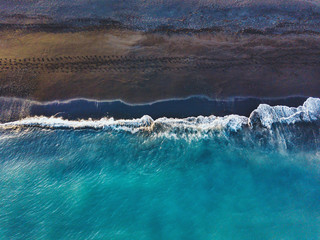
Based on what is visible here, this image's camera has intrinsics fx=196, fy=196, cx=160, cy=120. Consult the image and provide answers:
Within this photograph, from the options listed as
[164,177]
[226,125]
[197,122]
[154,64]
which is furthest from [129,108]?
[226,125]

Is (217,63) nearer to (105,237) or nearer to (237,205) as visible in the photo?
(237,205)

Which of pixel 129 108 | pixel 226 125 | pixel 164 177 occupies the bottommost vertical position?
pixel 164 177

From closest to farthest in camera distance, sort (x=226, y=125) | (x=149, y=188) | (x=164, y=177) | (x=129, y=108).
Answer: (x=149, y=188)
(x=164, y=177)
(x=226, y=125)
(x=129, y=108)

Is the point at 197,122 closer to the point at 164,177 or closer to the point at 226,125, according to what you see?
the point at 226,125

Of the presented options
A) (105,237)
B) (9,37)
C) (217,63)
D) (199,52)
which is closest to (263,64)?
(217,63)

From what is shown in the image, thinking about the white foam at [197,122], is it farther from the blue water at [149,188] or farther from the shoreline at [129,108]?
the blue water at [149,188]

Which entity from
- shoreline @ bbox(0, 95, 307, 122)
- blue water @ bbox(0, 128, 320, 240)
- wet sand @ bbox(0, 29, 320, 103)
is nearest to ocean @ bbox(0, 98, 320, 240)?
blue water @ bbox(0, 128, 320, 240)

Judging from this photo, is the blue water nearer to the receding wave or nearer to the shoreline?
the receding wave
